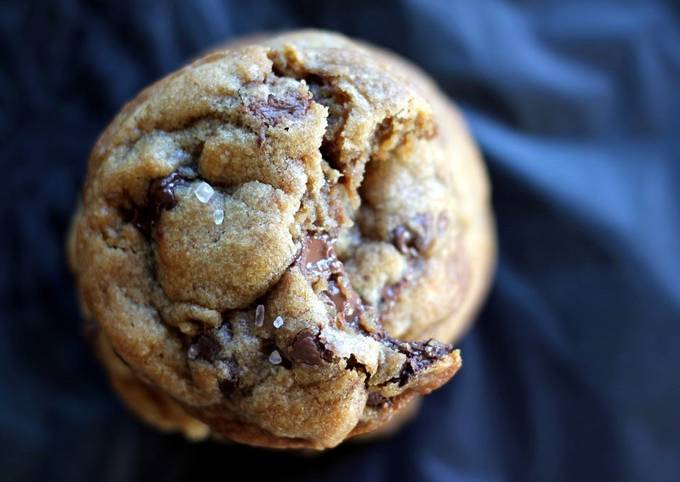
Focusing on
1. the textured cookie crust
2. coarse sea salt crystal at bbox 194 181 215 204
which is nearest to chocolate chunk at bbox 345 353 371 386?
the textured cookie crust

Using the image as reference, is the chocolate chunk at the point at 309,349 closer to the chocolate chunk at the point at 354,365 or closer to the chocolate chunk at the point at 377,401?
the chocolate chunk at the point at 354,365

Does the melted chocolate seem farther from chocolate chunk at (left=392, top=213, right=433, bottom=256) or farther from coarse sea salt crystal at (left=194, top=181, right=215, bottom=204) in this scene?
chocolate chunk at (left=392, top=213, right=433, bottom=256)

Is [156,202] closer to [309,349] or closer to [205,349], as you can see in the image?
[205,349]

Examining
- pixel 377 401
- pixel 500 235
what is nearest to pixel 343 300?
pixel 377 401

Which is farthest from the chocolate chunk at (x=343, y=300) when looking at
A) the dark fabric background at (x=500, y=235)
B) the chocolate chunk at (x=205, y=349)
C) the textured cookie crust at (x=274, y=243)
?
the dark fabric background at (x=500, y=235)

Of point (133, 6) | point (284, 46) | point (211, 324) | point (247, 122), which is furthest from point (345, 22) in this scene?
point (211, 324)

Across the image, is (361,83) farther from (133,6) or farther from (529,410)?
(529,410)
